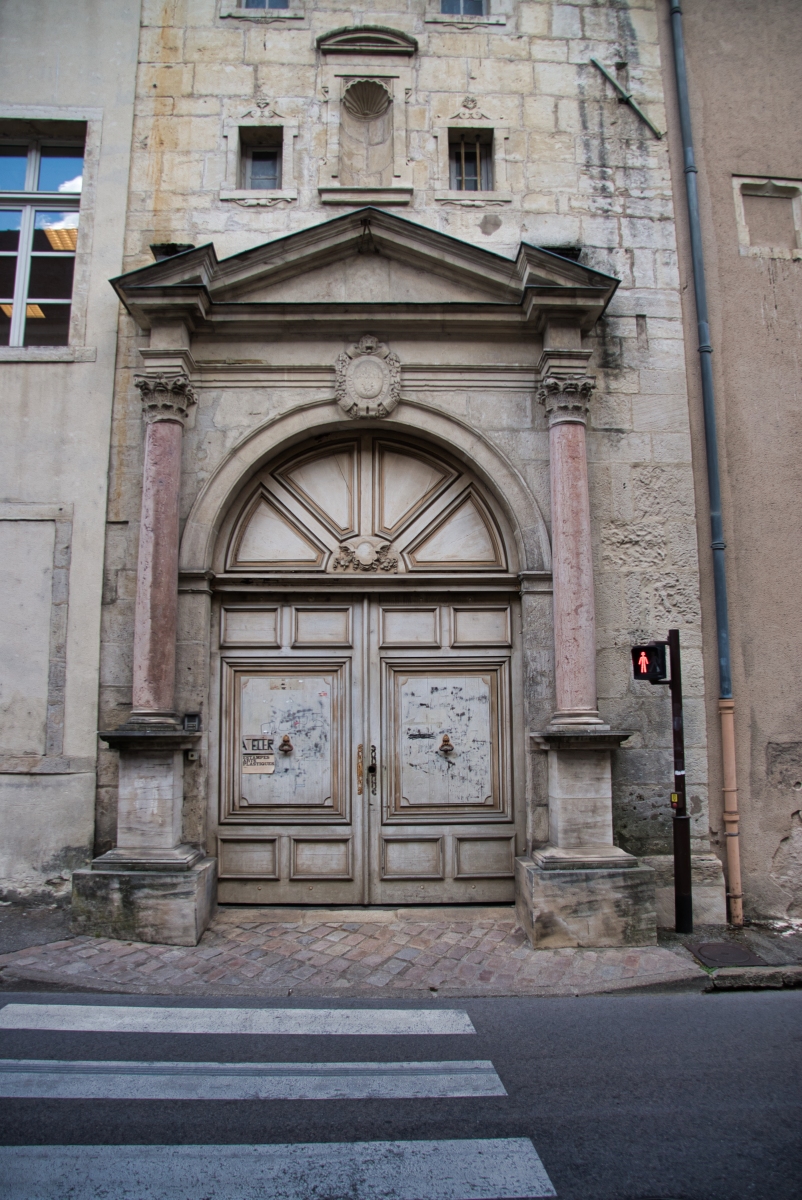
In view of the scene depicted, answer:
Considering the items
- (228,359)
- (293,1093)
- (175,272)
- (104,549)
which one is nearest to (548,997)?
(293,1093)

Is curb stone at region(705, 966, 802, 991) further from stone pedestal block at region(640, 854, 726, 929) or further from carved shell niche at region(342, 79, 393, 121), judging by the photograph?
carved shell niche at region(342, 79, 393, 121)

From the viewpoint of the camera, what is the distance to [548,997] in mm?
4488

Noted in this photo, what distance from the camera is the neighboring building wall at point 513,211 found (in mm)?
6125

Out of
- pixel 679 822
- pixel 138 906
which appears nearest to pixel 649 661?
pixel 679 822

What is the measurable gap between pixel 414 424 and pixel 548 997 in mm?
4398

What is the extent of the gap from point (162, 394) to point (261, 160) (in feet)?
9.34

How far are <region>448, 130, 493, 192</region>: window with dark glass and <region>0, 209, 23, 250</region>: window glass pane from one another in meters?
4.17

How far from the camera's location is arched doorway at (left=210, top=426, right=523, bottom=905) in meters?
5.95

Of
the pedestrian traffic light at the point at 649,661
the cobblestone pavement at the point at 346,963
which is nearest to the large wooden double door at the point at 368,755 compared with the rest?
the cobblestone pavement at the point at 346,963

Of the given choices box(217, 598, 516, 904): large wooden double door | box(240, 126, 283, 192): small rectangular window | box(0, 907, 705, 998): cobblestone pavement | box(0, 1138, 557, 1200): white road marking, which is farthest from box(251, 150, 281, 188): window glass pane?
box(0, 1138, 557, 1200): white road marking

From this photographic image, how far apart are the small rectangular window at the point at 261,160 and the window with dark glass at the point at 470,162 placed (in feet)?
5.48

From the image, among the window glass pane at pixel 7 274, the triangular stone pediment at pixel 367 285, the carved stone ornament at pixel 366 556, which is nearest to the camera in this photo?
the carved stone ornament at pixel 366 556

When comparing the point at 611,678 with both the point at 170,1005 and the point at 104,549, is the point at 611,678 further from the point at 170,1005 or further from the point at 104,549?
the point at 104,549

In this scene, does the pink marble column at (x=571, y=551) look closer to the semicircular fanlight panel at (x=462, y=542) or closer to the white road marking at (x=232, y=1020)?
the semicircular fanlight panel at (x=462, y=542)
